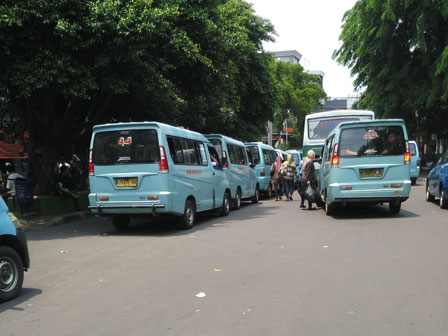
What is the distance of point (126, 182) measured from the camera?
31.8ft

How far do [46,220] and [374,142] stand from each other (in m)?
8.42

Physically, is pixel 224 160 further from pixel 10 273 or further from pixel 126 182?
pixel 10 273

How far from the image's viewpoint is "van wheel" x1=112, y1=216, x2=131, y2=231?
10695mm

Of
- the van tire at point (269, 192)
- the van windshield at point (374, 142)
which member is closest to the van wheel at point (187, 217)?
the van windshield at point (374, 142)

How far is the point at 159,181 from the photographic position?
9.54m

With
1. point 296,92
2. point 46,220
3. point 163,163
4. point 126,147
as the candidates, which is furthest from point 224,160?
point 296,92

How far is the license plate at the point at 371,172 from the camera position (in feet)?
36.8

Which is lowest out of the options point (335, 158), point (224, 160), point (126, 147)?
point (335, 158)

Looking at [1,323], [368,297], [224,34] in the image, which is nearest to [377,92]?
[224,34]

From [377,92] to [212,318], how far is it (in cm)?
2692

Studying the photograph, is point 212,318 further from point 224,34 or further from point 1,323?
point 224,34

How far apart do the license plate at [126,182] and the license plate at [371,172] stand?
5272 mm

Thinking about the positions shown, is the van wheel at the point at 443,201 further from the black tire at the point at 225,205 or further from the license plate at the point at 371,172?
the black tire at the point at 225,205

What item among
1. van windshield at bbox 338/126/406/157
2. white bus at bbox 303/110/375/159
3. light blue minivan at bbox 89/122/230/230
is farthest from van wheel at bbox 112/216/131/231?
white bus at bbox 303/110/375/159
